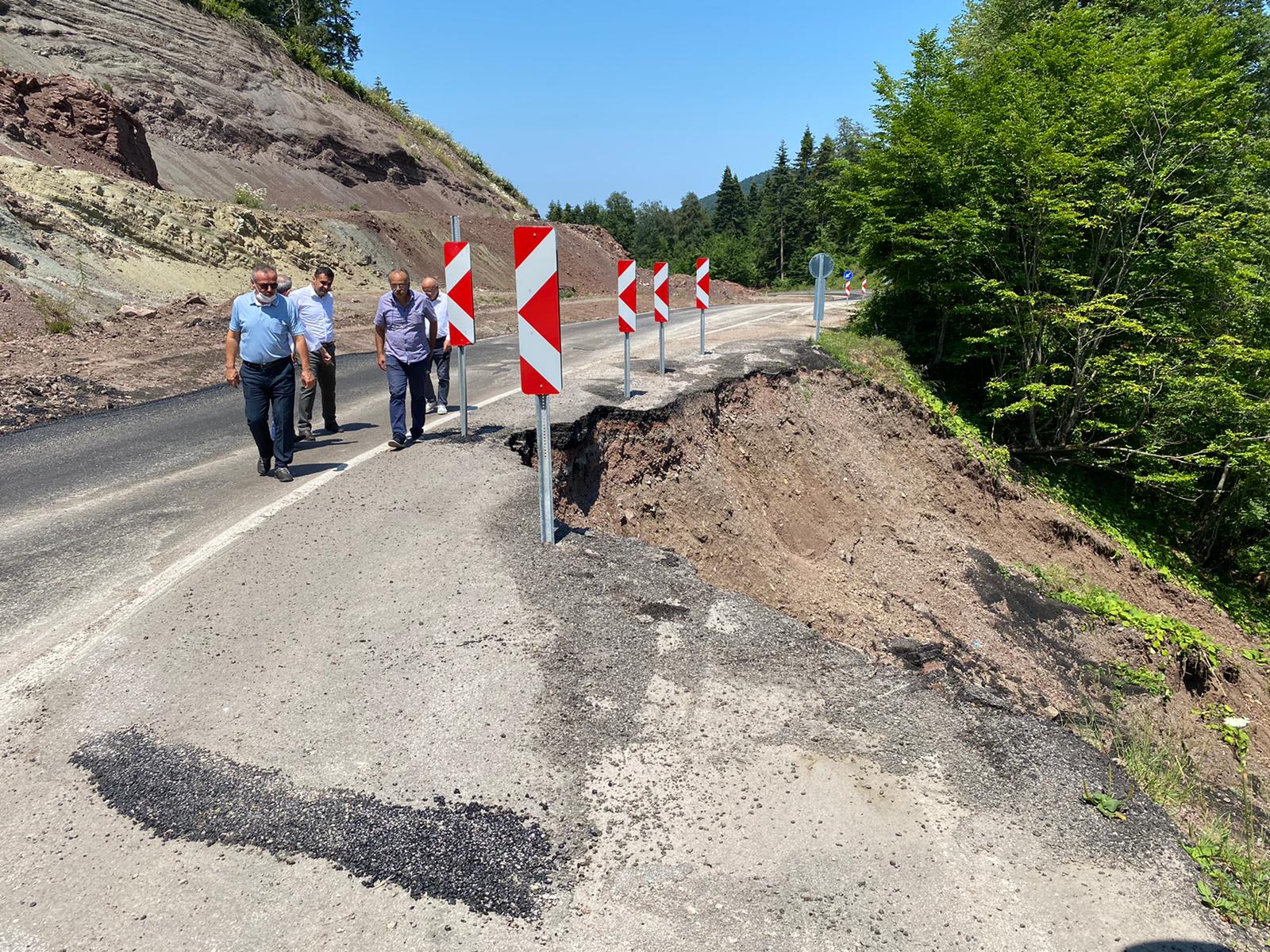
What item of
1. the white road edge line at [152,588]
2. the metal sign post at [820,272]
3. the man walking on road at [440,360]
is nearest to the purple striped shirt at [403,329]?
the man walking on road at [440,360]

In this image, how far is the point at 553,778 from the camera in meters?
3.05

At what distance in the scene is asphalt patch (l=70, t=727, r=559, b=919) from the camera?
254 centimetres

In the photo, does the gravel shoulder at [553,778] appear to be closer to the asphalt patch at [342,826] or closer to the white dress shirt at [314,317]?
the asphalt patch at [342,826]

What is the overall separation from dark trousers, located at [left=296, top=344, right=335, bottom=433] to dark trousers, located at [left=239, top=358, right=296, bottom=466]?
1269 millimetres

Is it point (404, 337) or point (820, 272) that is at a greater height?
point (820, 272)

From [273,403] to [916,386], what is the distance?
38.7ft

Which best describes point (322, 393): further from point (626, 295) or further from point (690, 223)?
point (690, 223)

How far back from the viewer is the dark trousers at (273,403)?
6402 mm

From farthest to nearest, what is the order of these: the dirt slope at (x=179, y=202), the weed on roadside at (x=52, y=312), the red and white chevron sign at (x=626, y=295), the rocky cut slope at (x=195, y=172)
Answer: the rocky cut slope at (x=195, y=172)
the weed on roadside at (x=52, y=312)
the dirt slope at (x=179, y=202)
the red and white chevron sign at (x=626, y=295)

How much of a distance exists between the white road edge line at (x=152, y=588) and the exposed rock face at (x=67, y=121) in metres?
19.5

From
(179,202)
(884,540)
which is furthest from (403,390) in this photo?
(179,202)

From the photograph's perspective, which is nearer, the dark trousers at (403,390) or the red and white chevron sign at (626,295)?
the dark trousers at (403,390)

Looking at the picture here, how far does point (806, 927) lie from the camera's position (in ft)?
8.14

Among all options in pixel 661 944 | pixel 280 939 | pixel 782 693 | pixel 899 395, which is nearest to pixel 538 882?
pixel 661 944
